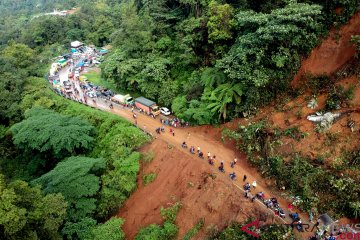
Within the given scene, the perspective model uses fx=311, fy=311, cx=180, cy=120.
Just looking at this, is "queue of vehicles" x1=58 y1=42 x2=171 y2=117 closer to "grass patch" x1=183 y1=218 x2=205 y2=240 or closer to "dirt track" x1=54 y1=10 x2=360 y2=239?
"dirt track" x1=54 y1=10 x2=360 y2=239

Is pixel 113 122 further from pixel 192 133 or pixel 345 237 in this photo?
pixel 345 237

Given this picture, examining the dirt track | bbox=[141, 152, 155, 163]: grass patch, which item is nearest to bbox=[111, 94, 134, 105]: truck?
the dirt track

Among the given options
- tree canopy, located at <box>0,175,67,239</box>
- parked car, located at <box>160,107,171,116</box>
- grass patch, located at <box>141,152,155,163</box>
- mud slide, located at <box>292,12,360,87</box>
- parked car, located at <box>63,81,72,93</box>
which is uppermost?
mud slide, located at <box>292,12,360,87</box>

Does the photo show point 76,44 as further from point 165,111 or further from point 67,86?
point 165,111

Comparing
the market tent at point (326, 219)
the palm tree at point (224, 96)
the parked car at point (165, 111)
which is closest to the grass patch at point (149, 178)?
the palm tree at point (224, 96)

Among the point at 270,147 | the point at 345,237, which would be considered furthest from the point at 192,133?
the point at 345,237

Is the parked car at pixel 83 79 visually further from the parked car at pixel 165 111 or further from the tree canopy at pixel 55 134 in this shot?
the parked car at pixel 165 111

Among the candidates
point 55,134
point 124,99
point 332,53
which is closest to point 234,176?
point 332,53
